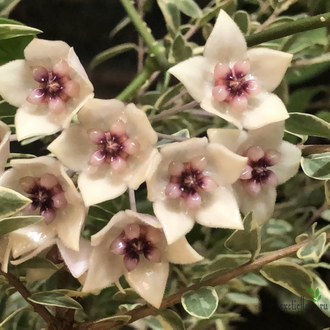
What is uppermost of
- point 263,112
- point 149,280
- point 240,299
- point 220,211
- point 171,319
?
point 263,112

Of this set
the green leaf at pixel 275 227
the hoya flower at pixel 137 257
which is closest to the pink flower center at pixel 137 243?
the hoya flower at pixel 137 257

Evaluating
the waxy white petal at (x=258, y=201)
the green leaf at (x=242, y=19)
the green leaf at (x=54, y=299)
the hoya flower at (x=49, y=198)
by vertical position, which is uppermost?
the green leaf at (x=242, y=19)

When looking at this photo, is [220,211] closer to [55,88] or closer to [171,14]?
[55,88]

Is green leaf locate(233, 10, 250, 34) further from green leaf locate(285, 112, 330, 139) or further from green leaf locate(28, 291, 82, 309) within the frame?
green leaf locate(28, 291, 82, 309)

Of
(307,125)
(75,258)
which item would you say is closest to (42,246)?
(75,258)

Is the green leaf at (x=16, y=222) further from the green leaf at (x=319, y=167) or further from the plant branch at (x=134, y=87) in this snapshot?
the green leaf at (x=319, y=167)

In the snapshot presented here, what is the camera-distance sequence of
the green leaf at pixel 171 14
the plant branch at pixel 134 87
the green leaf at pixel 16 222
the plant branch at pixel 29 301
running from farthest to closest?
the green leaf at pixel 171 14 → the plant branch at pixel 134 87 → the plant branch at pixel 29 301 → the green leaf at pixel 16 222

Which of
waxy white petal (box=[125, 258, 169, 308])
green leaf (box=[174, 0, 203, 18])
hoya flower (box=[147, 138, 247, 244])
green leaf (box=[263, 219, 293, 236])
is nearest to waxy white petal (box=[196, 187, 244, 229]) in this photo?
hoya flower (box=[147, 138, 247, 244])
